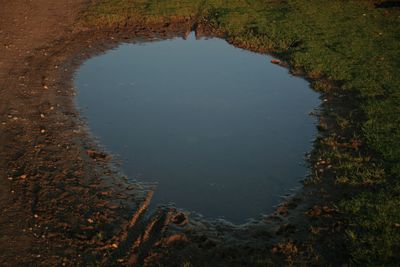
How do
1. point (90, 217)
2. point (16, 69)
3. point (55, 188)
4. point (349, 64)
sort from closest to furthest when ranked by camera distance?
point (90, 217), point (55, 188), point (16, 69), point (349, 64)

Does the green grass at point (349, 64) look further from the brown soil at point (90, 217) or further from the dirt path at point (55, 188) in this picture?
the dirt path at point (55, 188)

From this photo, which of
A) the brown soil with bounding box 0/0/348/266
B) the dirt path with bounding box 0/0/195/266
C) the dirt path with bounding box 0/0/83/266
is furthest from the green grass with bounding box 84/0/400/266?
the dirt path with bounding box 0/0/195/266

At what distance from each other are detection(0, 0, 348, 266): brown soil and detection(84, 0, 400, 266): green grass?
2.98 feet

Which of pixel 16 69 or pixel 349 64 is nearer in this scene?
pixel 16 69

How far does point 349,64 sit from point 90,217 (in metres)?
11.3

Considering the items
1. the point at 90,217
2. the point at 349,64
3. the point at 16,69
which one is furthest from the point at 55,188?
the point at 349,64

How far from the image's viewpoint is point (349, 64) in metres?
16.7

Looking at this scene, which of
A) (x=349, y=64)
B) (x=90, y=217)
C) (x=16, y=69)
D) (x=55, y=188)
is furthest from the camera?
(x=349, y=64)

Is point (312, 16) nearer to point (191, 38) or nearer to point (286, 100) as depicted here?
point (191, 38)

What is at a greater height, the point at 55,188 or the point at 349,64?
the point at 349,64

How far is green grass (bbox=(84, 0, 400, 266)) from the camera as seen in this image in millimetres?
9305

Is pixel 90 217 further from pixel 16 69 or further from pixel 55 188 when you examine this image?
pixel 16 69

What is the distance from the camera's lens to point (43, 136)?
12.1m

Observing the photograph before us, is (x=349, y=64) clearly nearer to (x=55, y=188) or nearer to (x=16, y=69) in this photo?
(x=55, y=188)
